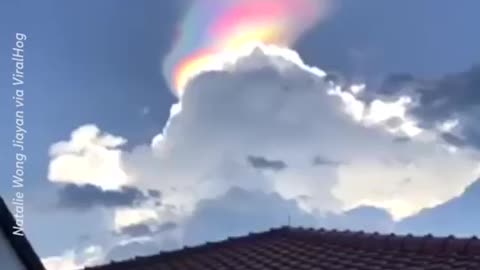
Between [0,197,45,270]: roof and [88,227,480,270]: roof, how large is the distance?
12.9 feet

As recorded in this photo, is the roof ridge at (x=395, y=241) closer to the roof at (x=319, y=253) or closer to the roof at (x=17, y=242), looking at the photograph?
the roof at (x=319, y=253)

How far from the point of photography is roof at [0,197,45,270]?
378 inches

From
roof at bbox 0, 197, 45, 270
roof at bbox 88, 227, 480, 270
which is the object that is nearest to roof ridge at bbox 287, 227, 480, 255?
roof at bbox 88, 227, 480, 270

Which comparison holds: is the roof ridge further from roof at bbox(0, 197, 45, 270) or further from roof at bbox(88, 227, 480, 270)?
roof at bbox(0, 197, 45, 270)

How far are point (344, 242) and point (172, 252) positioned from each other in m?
4.04

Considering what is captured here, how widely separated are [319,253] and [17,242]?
6.03 m

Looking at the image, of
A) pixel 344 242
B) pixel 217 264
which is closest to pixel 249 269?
pixel 217 264

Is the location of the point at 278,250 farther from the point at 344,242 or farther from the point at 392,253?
the point at 392,253

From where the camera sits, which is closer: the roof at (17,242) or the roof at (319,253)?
the roof at (17,242)

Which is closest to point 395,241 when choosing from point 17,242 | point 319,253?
point 319,253

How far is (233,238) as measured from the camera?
16.1m

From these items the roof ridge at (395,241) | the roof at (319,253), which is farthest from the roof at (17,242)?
the roof ridge at (395,241)

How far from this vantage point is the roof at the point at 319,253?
407 inches

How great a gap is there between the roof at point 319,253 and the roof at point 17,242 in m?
3.93
